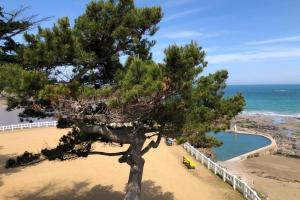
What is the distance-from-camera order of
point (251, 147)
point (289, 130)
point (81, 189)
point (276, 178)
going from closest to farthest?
point (81, 189) < point (276, 178) < point (251, 147) < point (289, 130)

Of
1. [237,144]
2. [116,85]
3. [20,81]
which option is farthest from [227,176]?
[237,144]

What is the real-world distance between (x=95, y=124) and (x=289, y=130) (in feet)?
157

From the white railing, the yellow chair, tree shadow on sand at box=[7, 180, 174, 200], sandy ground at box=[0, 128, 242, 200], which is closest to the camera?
tree shadow on sand at box=[7, 180, 174, 200]

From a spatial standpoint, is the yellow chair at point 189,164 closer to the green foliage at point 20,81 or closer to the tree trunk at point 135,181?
the tree trunk at point 135,181

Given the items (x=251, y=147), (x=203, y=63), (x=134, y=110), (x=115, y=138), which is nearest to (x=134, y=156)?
(x=115, y=138)

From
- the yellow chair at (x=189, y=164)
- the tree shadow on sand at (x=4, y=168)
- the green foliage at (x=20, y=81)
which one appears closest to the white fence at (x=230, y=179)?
the yellow chair at (x=189, y=164)

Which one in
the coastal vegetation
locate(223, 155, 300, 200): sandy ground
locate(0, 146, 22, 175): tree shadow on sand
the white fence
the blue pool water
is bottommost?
the blue pool water

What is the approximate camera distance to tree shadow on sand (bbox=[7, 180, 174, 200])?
14.8 meters

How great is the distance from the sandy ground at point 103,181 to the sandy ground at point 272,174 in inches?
141

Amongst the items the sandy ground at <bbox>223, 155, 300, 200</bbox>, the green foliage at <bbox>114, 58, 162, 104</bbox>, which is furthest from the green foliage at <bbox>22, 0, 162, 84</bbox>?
the sandy ground at <bbox>223, 155, 300, 200</bbox>

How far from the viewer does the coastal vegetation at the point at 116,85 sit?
7.79m

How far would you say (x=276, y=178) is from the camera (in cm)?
2464

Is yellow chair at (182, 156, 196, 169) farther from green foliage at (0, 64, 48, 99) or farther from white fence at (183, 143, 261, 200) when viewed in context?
green foliage at (0, 64, 48, 99)

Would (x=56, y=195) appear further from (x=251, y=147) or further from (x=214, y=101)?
(x=251, y=147)
